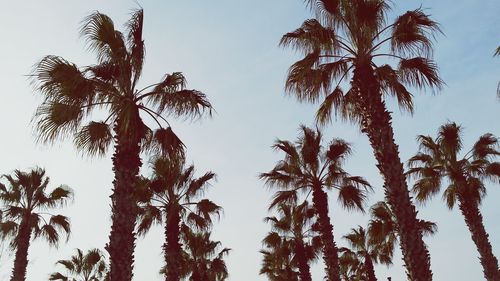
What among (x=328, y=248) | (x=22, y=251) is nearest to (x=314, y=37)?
(x=328, y=248)

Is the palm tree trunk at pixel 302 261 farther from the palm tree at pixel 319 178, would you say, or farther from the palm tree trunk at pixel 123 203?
the palm tree trunk at pixel 123 203

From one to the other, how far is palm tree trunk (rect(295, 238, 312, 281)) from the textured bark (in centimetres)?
715

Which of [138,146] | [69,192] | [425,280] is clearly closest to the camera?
[425,280]

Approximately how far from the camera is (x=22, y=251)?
72.3 feet

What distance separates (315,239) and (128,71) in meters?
20.6

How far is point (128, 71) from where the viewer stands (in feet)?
43.8

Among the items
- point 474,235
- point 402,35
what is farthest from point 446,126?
point 402,35

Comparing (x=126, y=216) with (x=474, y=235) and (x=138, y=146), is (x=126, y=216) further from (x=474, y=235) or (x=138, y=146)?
(x=474, y=235)

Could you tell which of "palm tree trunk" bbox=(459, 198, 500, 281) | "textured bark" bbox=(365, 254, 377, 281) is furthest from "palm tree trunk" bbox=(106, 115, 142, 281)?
"textured bark" bbox=(365, 254, 377, 281)

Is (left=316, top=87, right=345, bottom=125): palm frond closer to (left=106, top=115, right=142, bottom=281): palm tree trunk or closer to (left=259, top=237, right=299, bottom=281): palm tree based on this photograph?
(left=106, top=115, right=142, bottom=281): palm tree trunk

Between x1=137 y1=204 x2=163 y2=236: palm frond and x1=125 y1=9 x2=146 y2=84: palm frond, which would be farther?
x1=137 y1=204 x2=163 y2=236: palm frond

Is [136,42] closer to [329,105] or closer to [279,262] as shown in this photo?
[329,105]

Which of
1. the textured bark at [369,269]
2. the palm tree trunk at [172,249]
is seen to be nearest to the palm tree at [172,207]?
the palm tree trunk at [172,249]

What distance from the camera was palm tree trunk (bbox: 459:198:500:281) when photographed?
66.7 feet
